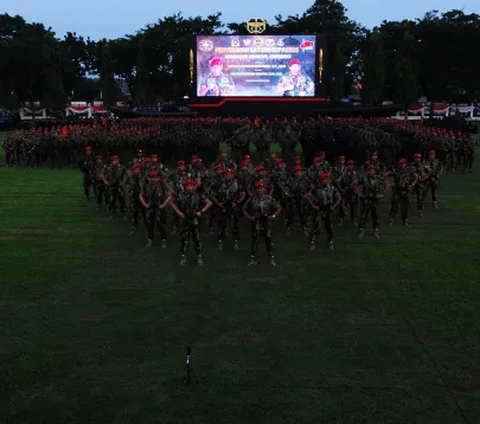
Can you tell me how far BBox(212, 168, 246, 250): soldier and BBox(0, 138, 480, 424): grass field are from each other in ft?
1.98

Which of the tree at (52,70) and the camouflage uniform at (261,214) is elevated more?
the tree at (52,70)

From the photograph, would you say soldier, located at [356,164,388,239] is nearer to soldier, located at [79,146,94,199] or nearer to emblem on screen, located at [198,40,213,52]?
soldier, located at [79,146,94,199]

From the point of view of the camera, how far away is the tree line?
63812 millimetres

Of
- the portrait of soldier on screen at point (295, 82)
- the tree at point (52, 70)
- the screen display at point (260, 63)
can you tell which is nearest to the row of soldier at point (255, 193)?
the portrait of soldier on screen at point (295, 82)

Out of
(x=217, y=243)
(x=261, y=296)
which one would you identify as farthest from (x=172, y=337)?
(x=217, y=243)

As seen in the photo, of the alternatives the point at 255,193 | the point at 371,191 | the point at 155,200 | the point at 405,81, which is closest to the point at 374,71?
the point at 405,81

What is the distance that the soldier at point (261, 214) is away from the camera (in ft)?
40.3

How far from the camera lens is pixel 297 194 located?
49.8 feet

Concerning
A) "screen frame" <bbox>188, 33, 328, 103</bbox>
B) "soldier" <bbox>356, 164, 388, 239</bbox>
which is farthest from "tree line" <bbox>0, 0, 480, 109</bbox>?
"soldier" <bbox>356, 164, 388, 239</bbox>

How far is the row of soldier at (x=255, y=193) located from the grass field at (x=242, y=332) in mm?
721

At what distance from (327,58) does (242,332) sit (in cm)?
6790

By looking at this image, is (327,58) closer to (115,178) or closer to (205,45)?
(205,45)

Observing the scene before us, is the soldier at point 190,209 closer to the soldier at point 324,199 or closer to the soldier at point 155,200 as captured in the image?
the soldier at point 155,200

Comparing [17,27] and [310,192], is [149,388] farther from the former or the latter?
[17,27]
